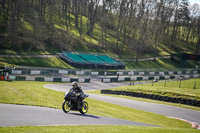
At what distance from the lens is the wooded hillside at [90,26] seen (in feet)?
196

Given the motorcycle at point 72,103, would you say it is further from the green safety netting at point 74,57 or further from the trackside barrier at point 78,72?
the green safety netting at point 74,57

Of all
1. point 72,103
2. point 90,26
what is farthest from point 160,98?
point 90,26

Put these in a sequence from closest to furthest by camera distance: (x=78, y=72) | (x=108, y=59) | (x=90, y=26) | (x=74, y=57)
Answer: (x=78, y=72) → (x=74, y=57) → (x=108, y=59) → (x=90, y=26)

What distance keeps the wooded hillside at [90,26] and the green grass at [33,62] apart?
5712 mm

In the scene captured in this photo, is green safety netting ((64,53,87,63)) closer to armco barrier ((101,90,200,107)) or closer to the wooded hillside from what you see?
the wooded hillside

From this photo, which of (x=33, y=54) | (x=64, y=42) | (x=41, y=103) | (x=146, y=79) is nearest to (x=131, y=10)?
(x=64, y=42)

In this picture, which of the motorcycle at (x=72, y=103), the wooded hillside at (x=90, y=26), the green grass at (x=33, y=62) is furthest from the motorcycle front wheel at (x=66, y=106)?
the wooded hillside at (x=90, y=26)

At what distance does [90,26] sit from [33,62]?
36639mm

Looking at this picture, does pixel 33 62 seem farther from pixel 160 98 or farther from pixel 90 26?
pixel 90 26

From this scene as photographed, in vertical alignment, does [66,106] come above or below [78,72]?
below

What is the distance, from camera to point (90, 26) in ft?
273

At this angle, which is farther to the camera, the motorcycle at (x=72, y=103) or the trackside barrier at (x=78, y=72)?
the trackside barrier at (x=78, y=72)

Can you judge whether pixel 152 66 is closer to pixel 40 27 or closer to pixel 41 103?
pixel 40 27

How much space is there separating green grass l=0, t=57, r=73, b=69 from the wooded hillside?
5.71 meters
